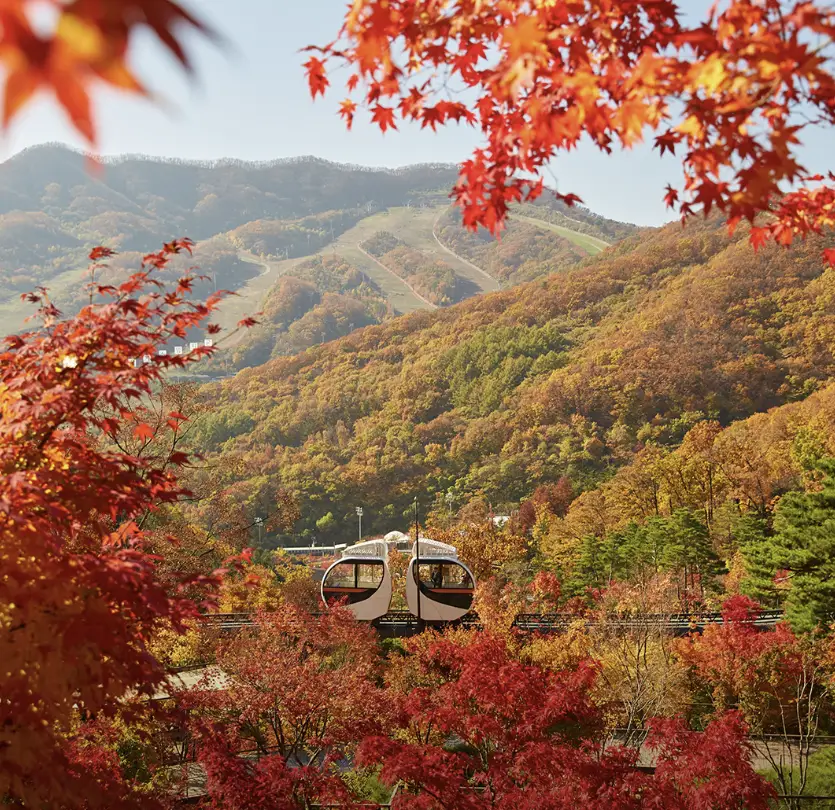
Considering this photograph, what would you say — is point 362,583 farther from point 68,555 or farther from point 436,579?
point 68,555

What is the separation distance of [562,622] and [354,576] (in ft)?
19.7

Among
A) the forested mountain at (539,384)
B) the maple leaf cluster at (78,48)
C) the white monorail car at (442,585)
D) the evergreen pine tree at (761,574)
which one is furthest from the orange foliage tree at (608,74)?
the forested mountain at (539,384)

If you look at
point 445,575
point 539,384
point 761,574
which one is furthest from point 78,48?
point 539,384

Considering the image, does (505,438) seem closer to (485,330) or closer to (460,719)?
(485,330)

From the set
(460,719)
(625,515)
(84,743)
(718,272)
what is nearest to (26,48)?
(84,743)

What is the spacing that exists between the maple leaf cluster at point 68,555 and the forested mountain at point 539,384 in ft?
172

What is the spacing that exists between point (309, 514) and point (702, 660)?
5473cm

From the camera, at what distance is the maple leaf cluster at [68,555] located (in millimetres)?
2623

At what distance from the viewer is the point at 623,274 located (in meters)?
104

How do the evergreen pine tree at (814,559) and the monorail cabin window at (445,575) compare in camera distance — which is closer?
the evergreen pine tree at (814,559)

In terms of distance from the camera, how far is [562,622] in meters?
20.0

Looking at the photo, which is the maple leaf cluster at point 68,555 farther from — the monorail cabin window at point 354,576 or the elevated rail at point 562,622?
the monorail cabin window at point 354,576

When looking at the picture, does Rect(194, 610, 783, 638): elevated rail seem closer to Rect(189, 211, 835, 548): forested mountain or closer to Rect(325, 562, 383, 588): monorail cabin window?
Rect(325, 562, 383, 588): monorail cabin window

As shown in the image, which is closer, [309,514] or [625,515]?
[625,515]
